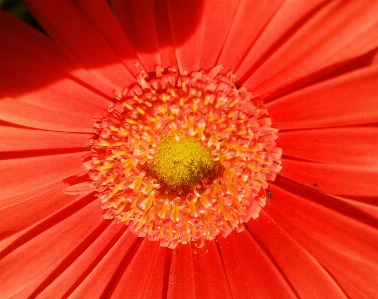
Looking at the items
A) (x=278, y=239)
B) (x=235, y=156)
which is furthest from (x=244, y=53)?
(x=278, y=239)

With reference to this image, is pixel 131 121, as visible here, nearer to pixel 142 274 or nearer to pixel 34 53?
pixel 34 53

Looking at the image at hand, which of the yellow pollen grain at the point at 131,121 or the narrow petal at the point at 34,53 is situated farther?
the yellow pollen grain at the point at 131,121

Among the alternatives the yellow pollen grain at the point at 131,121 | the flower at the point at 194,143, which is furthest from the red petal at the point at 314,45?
the yellow pollen grain at the point at 131,121

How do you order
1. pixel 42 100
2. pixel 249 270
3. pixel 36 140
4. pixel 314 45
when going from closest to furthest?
pixel 314 45, pixel 42 100, pixel 36 140, pixel 249 270

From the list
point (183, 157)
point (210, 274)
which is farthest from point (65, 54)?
point (210, 274)

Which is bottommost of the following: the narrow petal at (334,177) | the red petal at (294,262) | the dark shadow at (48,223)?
the red petal at (294,262)

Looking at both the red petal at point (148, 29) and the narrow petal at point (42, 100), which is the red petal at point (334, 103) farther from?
the narrow petal at point (42, 100)

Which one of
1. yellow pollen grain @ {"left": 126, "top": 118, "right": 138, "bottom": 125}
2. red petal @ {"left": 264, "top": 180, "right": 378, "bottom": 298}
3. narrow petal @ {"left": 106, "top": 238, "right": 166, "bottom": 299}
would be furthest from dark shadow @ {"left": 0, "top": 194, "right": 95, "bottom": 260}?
red petal @ {"left": 264, "top": 180, "right": 378, "bottom": 298}
